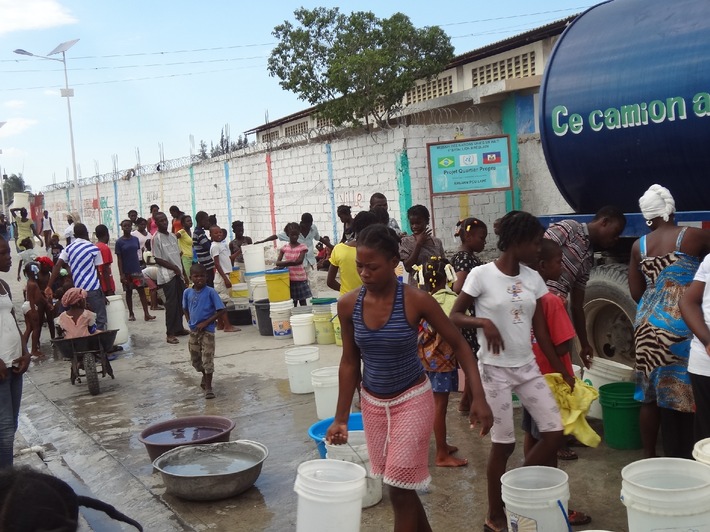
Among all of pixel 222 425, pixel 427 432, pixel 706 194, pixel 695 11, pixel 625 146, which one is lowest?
pixel 222 425

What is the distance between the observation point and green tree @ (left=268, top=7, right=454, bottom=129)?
15484mm

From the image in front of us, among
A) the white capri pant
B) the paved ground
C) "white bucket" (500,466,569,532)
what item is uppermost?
the white capri pant

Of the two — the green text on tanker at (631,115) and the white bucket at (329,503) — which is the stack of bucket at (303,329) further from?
the white bucket at (329,503)

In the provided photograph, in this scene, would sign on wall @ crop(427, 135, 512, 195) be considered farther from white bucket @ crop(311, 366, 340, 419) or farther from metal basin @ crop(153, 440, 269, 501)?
metal basin @ crop(153, 440, 269, 501)

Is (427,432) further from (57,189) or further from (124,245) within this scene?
(57,189)

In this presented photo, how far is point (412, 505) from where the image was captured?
12.6 ft

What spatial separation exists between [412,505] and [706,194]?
3277 mm

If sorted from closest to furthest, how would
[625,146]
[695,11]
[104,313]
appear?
[695,11], [625,146], [104,313]

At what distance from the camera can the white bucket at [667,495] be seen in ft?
10.3

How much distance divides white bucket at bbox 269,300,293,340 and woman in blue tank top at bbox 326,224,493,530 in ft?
22.5

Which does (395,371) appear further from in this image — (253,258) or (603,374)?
(253,258)

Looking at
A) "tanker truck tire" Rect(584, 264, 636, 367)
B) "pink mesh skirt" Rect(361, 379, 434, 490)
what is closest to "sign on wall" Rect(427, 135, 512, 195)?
"tanker truck tire" Rect(584, 264, 636, 367)

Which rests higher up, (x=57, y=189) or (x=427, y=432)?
(x=57, y=189)

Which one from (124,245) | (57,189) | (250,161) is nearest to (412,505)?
→ (124,245)
